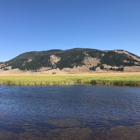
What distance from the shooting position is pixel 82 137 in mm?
11922

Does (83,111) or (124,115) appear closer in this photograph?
(124,115)

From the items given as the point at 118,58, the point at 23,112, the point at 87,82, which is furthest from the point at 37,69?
the point at 23,112

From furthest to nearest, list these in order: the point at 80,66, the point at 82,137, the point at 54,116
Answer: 1. the point at 80,66
2. the point at 54,116
3. the point at 82,137

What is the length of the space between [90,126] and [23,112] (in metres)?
7.12

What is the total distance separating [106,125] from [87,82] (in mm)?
43468

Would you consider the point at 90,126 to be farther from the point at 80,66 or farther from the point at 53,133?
the point at 80,66

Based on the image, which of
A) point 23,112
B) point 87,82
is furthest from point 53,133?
point 87,82

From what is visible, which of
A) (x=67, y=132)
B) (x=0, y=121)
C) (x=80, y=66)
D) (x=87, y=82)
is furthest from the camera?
(x=80, y=66)

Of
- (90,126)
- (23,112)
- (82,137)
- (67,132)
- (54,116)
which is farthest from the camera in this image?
(23,112)

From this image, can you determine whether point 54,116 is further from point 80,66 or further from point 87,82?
point 80,66

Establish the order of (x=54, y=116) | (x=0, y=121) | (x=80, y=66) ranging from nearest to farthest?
(x=0, y=121) < (x=54, y=116) < (x=80, y=66)

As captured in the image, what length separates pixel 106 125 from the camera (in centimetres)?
1454

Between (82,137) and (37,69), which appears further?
(37,69)

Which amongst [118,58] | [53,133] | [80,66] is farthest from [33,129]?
[118,58]
